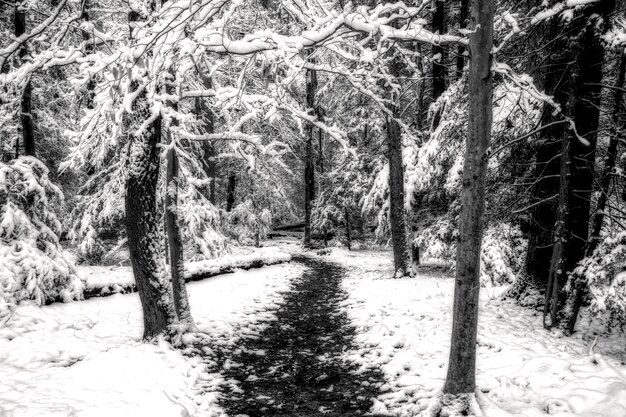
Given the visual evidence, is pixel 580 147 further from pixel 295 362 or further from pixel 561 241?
pixel 295 362

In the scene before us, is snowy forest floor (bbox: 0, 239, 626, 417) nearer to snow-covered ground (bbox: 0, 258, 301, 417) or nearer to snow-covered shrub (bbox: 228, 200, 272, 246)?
snow-covered ground (bbox: 0, 258, 301, 417)

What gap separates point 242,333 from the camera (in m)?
7.57

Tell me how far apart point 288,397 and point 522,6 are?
8520mm

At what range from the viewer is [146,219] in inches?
239

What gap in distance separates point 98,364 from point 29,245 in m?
3.49

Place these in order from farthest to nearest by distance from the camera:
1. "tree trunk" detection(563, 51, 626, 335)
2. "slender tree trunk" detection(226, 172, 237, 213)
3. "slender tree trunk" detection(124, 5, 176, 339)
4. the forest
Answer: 1. "slender tree trunk" detection(226, 172, 237, 213)
2. "slender tree trunk" detection(124, 5, 176, 339)
3. "tree trunk" detection(563, 51, 626, 335)
4. the forest

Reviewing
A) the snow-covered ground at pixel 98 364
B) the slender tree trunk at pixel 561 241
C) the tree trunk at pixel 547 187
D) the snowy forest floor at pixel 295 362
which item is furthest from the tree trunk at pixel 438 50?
the snow-covered ground at pixel 98 364

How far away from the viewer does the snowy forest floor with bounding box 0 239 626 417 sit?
163 inches

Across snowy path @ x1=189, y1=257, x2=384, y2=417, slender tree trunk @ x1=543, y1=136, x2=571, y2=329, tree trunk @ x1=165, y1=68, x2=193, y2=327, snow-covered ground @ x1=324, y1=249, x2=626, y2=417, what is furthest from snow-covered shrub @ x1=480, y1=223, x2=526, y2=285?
tree trunk @ x1=165, y1=68, x2=193, y2=327

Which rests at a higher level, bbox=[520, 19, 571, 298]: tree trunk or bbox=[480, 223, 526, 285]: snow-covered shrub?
bbox=[520, 19, 571, 298]: tree trunk

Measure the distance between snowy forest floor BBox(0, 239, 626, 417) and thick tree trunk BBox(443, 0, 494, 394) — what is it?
55 cm

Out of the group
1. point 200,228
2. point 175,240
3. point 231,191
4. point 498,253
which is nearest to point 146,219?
point 175,240

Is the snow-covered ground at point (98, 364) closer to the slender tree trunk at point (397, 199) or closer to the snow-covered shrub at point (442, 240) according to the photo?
the slender tree trunk at point (397, 199)

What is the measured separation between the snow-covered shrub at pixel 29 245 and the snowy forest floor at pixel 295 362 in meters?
0.40
